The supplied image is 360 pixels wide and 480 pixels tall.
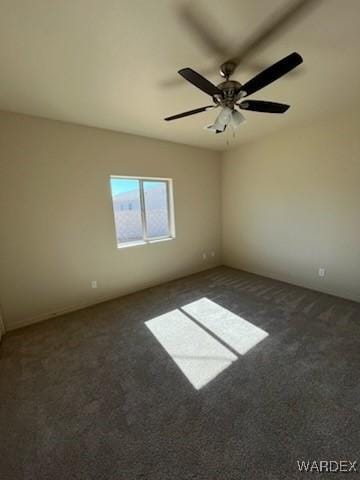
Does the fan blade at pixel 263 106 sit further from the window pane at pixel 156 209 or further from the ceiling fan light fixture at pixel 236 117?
the window pane at pixel 156 209

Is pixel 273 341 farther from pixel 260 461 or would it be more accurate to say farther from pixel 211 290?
pixel 211 290

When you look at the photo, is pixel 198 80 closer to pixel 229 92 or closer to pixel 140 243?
pixel 229 92

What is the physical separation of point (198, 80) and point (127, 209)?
2299 millimetres

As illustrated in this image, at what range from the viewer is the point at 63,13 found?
3.92 ft

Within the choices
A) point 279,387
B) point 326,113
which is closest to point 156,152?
point 326,113

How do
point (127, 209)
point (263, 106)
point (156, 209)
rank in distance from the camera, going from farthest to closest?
1. point (156, 209)
2. point (127, 209)
3. point (263, 106)

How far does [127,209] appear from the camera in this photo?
3.39 metres

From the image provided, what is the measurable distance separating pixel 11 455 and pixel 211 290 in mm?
2686

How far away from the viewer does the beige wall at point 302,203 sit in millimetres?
2777

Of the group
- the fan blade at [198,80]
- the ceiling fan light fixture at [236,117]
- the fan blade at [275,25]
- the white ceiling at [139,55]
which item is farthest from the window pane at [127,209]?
the fan blade at [275,25]

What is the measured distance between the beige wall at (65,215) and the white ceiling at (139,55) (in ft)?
1.14

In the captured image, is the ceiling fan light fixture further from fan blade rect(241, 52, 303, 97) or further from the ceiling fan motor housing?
fan blade rect(241, 52, 303, 97)

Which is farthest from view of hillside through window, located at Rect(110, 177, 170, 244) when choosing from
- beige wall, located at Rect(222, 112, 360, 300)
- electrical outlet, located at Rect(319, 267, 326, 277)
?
electrical outlet, located at Rect(319, 267, 326, 277)

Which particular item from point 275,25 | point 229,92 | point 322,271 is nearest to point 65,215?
point 229,92
